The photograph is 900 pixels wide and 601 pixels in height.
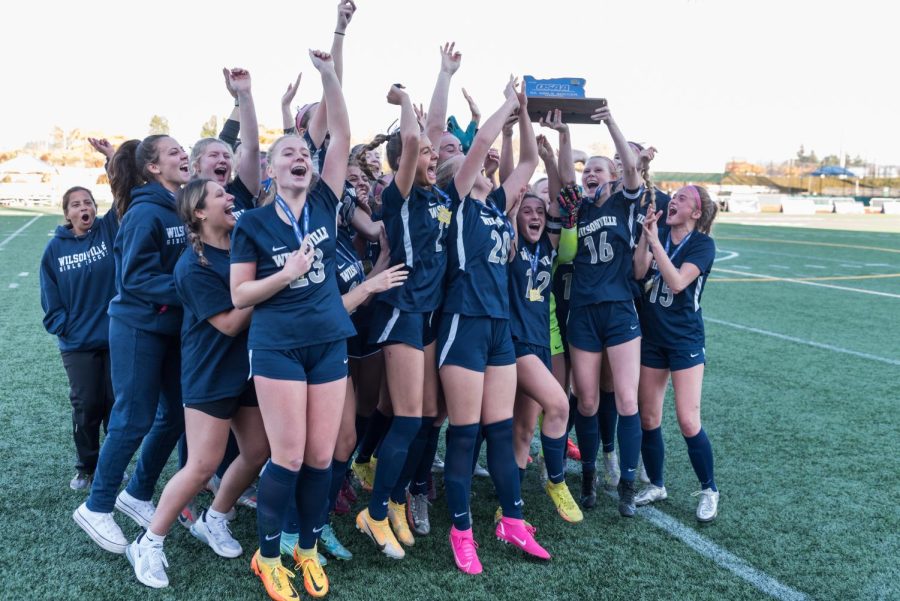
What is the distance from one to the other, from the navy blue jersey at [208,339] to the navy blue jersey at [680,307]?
233cm

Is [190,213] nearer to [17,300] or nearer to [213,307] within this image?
[213,307]

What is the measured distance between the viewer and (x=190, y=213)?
10.7ft

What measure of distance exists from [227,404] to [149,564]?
0.78 meters

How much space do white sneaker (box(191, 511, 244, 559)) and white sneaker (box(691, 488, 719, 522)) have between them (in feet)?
7.97

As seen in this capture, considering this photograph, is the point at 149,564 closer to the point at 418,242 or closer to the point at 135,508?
the point at 135,508

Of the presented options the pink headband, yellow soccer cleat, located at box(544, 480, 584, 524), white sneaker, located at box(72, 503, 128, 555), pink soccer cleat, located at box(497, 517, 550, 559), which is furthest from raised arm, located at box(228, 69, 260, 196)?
the pink headband

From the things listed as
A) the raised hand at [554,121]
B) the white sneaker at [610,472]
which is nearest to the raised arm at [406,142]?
the raised hand at [554,121]

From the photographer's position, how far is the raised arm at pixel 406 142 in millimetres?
3490

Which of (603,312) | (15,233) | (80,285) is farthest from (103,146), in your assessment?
(15,233)

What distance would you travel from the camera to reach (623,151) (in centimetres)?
423

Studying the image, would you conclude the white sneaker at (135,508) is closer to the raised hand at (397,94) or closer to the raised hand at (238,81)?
the raised hand at (238,81)

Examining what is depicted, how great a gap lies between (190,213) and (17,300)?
363 inches

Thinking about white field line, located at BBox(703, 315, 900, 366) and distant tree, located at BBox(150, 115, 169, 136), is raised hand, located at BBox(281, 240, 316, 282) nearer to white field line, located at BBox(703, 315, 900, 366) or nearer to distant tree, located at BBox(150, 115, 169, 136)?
white field line, located at BBox(703, 315, 900, 366)

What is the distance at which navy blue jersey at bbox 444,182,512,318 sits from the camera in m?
3.73
